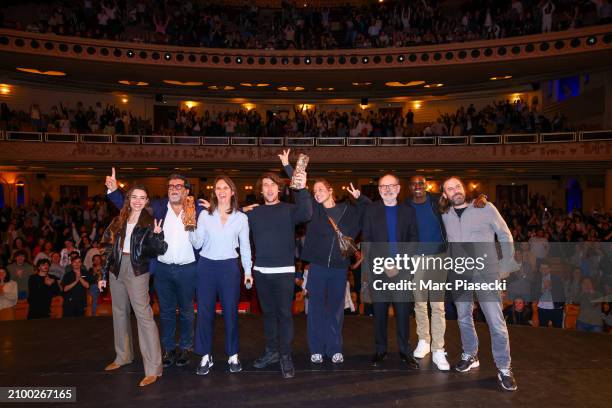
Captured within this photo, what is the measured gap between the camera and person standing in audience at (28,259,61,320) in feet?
24.7

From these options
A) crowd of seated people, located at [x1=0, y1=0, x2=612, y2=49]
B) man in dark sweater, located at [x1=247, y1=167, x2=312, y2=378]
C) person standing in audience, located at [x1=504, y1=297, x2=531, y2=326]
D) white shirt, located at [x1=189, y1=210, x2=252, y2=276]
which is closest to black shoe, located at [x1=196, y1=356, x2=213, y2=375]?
man in dark sweater, located at [x1=247, y1=167, x2=312, y2=378]

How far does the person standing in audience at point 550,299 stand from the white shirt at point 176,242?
519cm

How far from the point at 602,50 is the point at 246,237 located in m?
17.3

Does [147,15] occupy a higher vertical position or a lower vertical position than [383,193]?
higher

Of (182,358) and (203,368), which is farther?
(182,358)

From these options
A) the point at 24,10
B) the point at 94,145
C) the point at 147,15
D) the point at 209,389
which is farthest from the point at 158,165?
the point at 209,389

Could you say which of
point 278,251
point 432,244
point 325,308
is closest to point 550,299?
point 432,244

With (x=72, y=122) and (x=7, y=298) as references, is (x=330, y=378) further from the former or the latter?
(x=72, y=122)

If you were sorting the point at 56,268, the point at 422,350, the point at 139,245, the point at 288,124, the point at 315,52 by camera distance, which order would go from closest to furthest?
1. the point at 139,245
2. the point at 422,350
3. the point at 56,268
4. the point at 315,52
5. the point at 288,124

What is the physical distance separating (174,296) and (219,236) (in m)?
0.83

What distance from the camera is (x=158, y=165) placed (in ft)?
70.2

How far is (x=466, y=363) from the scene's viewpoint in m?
4.90

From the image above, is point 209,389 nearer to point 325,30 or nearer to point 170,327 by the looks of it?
point 170,327

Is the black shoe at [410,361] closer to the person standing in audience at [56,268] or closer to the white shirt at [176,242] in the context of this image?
the white shirt at [176,242]
